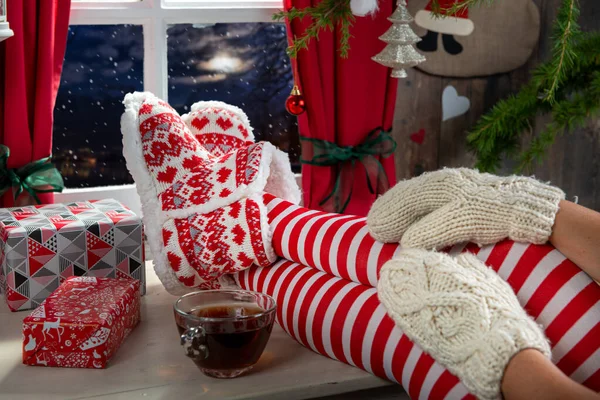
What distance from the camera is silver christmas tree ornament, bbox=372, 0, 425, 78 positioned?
1284 millimetres

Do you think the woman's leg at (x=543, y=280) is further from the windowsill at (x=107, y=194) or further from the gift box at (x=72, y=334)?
the windowsill at (x=107, y=194)

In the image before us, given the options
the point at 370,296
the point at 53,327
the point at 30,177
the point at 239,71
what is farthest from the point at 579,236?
the point at 239,71

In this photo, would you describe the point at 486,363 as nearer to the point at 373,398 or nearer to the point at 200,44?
the point at 373,398

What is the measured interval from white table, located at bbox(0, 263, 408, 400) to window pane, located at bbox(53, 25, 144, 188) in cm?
72

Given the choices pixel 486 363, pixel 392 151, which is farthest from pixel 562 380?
pixel 392 151

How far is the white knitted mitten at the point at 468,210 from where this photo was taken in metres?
0.88

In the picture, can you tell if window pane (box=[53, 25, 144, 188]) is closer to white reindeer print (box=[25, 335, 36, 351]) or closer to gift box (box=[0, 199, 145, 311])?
gift box (box=[0, 199, 145, 311])

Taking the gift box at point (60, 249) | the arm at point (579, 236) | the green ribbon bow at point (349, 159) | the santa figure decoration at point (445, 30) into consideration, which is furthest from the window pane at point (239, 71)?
the arm at point (579, 236)

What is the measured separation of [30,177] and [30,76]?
20 centimetres

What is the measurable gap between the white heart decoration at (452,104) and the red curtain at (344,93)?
0.19 meters

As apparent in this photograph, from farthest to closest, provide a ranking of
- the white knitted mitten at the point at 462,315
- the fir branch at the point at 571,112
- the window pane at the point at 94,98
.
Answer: the window pane at the point at 94,98 → the fir branch at the point at 571,112 → the white knitted mitten at the point at 462,315

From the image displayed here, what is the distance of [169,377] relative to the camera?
37.7 inches

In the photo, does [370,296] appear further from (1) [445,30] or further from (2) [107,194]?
(1) [445,30]

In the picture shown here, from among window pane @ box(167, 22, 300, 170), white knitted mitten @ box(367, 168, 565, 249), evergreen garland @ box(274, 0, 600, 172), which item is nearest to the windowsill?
window pane @ box(167, 22, 300, 170)
